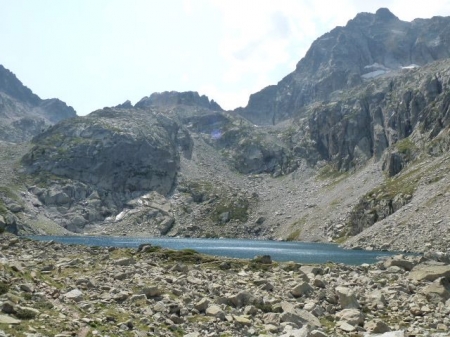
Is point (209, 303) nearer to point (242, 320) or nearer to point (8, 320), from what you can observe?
point (242, 320)

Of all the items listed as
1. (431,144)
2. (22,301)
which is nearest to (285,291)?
(22,301)

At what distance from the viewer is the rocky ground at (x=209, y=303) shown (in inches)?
770

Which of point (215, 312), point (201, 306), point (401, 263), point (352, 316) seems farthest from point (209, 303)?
point (401, 263)

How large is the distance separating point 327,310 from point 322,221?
563 feet

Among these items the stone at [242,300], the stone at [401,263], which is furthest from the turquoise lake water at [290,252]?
the stone at [242,300]

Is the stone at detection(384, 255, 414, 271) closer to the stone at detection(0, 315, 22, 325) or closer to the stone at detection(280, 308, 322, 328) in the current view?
the stone at detection(280, 308, 322, 328)

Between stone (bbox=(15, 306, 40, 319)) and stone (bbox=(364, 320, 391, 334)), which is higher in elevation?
stone (bbox=(15, 306, 40, 319))

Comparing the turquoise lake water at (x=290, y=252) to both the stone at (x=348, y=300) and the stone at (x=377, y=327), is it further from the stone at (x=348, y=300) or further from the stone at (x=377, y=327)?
the stone at (x=377, y=327)

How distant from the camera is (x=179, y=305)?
24.4 m

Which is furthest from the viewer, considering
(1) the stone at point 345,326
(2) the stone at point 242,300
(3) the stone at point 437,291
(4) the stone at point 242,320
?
(3) the stone at point 437,291

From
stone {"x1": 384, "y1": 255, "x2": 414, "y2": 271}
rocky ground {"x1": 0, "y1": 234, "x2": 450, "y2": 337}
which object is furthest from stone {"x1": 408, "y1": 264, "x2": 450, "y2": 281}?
stone {"x1": 384, "y1": 255, "x2": 414, "y2": 271}

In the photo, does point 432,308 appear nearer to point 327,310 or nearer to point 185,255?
point 327,310

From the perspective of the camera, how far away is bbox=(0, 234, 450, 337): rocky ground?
1955 cm

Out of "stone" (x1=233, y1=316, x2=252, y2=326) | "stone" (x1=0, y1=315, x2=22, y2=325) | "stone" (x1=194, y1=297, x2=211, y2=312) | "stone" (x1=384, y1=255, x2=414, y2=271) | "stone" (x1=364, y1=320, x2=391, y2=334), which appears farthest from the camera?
"stone" (x1=384, y1=255, x2=414, y2=271)
